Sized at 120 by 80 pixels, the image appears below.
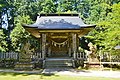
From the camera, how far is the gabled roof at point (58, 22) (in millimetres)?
20453

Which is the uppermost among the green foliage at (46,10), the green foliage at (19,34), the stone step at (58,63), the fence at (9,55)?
the green foliage at (46,10)

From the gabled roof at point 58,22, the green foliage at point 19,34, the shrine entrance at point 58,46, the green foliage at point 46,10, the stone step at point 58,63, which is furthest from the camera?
the green foliage at point 46,10

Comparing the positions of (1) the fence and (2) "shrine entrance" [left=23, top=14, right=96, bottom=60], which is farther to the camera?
(2) "shrine entrance" [left=23, top=14, right=96, bottom=60]

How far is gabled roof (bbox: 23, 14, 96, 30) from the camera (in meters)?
20.5

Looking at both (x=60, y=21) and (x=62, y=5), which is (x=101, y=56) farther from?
(x=62, y=5)

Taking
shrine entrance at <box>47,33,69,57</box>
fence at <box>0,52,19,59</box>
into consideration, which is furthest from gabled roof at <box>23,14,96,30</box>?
fence at <box>0,52,19,59</box>

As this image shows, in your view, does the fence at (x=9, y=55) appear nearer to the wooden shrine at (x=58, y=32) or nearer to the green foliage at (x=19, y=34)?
the wooden shrine at (x=58, y=32)

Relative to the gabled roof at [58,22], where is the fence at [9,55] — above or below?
below

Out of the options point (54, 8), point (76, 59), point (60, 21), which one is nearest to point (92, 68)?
point (76, 59)

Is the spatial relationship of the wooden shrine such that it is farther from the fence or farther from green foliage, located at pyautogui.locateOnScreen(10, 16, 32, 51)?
green foliage, located at pyautogui.locateOnScreen(10, 16, 32, 51)

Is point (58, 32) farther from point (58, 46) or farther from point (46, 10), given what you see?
point (46, 10)

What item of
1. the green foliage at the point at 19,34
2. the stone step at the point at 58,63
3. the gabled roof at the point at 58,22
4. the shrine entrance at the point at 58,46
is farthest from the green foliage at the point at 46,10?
the stone step at the point at 58,63

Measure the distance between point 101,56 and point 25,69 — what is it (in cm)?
729

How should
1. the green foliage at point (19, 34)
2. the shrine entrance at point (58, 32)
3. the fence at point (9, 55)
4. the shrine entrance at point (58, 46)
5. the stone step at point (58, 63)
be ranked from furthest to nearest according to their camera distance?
the green foliage at point (19, 34), the shrine entrance at point (58, 46), the shrine entrance at point (58, 32), the fence at point (9, 55), the stone step at point (58, 63)
